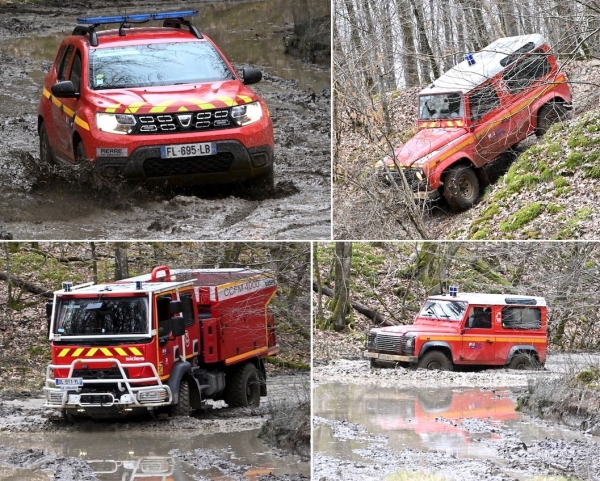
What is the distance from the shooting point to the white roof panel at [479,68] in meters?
13.3

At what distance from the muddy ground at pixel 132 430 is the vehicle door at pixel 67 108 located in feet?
10.2

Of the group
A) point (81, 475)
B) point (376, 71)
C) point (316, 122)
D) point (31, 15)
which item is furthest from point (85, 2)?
point (81, 475)

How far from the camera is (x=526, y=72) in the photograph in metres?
13.2

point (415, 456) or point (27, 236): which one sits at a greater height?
point (27, 236)

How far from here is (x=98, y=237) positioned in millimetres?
11117

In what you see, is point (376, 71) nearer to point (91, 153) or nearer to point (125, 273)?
point (91, 153)

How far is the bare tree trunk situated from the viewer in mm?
12570

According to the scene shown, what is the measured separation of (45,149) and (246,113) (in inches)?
112

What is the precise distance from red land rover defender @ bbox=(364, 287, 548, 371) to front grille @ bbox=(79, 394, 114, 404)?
3812 millimetres

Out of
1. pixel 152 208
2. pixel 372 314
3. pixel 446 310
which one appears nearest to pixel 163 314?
pixel 152 208

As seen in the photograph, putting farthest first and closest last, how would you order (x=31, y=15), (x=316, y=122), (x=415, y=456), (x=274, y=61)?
(x=31, y=15) → (x=274, y=61) → (x=316, y=122) → (x=415, y=456)

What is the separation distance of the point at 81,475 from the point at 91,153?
3.24m

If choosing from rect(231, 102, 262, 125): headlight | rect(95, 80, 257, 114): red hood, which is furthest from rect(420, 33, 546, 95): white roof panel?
rect(95, 80, 257, 114): red hood

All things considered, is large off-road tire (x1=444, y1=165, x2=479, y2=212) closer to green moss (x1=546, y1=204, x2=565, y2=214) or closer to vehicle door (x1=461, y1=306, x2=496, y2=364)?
green moss (x1=546, y1=204, x2=565, y2=214)
